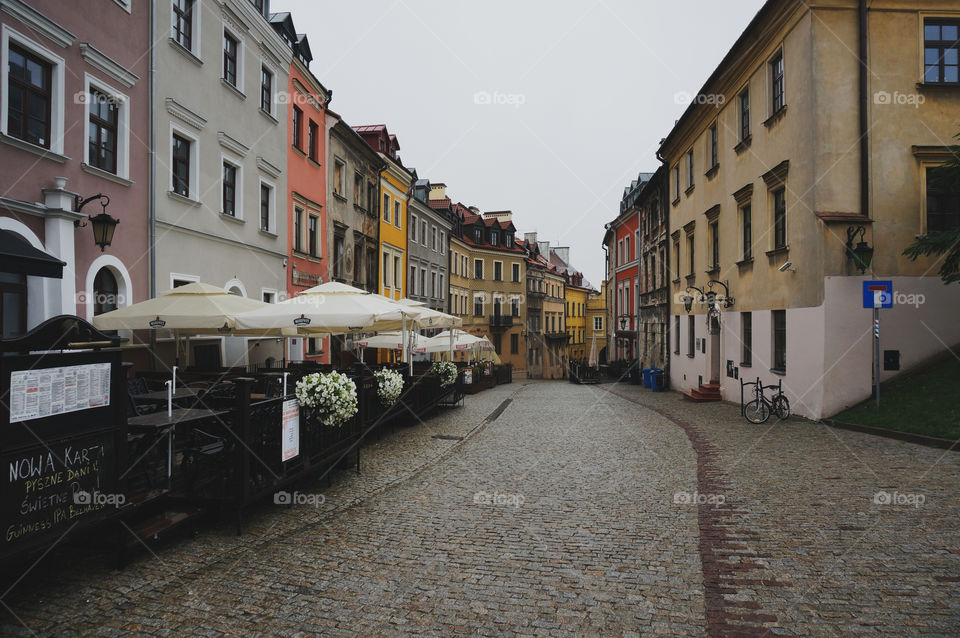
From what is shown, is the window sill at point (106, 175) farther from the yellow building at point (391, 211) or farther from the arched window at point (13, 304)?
the yellow building at point (391, 211)

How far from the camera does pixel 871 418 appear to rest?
12000 millimetres

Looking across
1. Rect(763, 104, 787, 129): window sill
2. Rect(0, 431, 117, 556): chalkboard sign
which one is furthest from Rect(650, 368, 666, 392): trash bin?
Rect(0, 431, 117, 556): chalkboard sign

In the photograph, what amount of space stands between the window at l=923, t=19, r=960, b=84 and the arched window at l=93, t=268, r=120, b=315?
1913 centimetres

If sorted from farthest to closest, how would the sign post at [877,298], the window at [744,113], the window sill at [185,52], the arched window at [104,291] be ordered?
the window at [744,113], the window sill at [185,52], the sign post at [877,298], the arched window at [104,291]

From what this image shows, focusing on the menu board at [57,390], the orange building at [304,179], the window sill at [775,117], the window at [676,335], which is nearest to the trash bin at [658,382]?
the window at [676,335]

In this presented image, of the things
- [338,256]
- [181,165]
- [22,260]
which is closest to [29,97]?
[181,165]

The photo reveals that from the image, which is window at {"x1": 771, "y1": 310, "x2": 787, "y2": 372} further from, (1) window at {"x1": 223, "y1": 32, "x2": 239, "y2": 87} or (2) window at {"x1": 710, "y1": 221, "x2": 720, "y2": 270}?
(1) window at {"x1": 223, "y1": 32, "x2": 239, "y2": 87}

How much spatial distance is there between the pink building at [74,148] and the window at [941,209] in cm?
1810

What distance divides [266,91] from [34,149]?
10.9m

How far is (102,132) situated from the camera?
37.1 ft

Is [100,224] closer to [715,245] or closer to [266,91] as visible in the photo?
[266,91]

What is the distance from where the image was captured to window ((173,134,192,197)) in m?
13.7

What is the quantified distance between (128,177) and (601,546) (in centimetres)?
1188

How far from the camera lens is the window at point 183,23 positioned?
13688 mm
